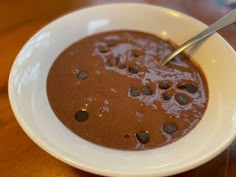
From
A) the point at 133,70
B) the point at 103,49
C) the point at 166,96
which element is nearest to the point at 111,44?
the point at 103,49

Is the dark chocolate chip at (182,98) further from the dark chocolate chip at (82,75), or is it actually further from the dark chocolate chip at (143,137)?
the dark chocolate chip at (82,75)

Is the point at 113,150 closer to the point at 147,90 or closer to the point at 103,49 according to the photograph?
the point at 147,90

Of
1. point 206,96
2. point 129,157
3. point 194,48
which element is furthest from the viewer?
point 194,48

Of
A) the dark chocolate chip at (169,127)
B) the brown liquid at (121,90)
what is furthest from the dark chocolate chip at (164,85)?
the dark chocolate chip at (169,127)

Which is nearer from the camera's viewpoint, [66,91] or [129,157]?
[129,157]

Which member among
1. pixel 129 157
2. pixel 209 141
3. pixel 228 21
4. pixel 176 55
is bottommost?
pixel 129 157

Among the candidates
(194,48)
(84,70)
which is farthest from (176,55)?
(84,70)

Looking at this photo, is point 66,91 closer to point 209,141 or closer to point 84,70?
point 84,70
